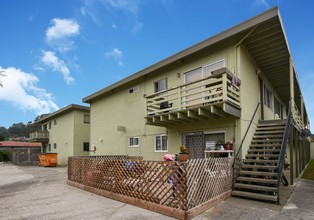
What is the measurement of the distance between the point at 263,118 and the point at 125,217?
30.2 ft

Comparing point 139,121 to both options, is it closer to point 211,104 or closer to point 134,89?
point 134,89

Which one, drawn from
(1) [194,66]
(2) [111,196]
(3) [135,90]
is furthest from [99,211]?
(3) [135,90]

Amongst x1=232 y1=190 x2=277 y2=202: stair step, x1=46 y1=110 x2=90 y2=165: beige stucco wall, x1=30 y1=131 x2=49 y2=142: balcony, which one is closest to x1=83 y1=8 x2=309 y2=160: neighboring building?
x1=232 y1=190 x2=277 y2=202: stair step

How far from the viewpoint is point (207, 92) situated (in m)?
9.69

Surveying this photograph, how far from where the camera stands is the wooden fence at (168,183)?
5.50 metres

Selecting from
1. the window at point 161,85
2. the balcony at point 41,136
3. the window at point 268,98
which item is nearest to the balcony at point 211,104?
the window at point 161,85

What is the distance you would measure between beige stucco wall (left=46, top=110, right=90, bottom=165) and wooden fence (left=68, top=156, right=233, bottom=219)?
14.7 m

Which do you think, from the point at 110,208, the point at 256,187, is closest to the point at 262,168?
the point at 256,187

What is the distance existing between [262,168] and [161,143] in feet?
17.7

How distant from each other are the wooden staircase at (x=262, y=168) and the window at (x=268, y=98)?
2.74 metres

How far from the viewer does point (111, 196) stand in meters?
7.51

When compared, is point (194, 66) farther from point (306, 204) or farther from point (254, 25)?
point (306, 204)

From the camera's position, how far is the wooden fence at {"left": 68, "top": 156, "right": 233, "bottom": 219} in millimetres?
5500

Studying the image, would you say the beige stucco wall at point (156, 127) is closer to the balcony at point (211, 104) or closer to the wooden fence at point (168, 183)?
the balcony at point (211, 104)
